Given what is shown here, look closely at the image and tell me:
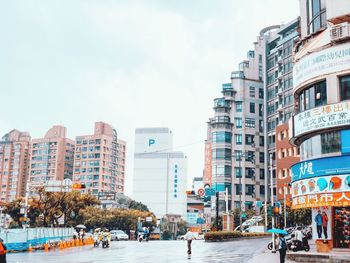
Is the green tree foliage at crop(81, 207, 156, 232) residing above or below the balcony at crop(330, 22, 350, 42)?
below

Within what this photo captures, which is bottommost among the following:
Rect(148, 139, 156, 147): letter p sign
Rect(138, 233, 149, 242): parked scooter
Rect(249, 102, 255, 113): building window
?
Rect(138, 233, 149, 242): parked scooter

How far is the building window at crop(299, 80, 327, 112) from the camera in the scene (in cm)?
2708

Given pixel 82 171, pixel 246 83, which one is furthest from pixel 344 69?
pixel 82 171

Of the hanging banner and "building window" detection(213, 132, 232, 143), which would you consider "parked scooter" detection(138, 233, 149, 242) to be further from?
"building window" detection(213, 132, 232, 143)

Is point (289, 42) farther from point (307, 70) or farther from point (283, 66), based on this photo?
point (307, 70)

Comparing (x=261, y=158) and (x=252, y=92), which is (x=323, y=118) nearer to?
(x=261, y=158)

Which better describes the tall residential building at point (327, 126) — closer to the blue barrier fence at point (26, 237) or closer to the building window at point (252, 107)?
the blue barrier fence at point (26, 237)

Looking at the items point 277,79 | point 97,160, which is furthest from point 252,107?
point 97,160

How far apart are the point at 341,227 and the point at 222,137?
68242 mm

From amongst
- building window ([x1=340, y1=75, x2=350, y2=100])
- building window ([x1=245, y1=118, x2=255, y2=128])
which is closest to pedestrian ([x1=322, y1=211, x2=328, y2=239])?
building window ([x1=340, y1=75, x2=350, y2=100])

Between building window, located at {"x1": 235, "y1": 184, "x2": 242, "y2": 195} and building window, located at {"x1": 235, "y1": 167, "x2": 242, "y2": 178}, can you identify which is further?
building window, located at {"x1": 235, "y1": 167, "x2": 242, "y2": 178}

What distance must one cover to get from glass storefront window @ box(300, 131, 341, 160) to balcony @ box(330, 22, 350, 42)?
5.06m

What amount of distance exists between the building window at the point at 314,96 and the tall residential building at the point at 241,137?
6184 centimetres

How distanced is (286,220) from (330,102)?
112 feet
